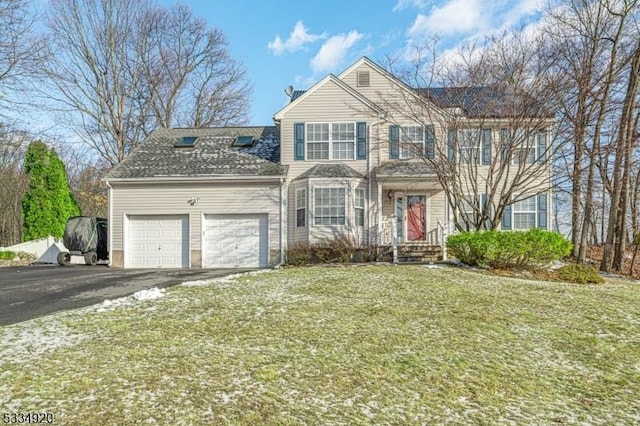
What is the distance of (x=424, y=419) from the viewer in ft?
11.7

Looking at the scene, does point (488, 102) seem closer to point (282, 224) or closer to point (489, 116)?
point (489, 116)

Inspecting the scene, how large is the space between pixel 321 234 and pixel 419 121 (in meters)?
5.43

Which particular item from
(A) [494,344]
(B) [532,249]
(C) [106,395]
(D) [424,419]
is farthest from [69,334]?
(B) [532,249]

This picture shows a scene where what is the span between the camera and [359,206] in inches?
618

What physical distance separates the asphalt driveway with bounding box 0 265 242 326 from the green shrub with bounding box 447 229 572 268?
27.3ft

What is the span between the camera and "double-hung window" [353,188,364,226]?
15562 millimetres

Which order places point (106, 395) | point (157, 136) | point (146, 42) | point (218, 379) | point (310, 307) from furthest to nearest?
point (146, 42), point (157, 136), point (310, 307), point (218, 379), point (106, 395)

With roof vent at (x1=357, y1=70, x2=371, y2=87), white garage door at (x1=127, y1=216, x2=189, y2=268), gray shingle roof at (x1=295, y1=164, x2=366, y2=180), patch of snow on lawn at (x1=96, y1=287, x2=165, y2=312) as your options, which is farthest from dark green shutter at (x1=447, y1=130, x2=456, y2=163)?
patch of snow on lawn at (x1=96, y1=287, x2=165, y2=312)

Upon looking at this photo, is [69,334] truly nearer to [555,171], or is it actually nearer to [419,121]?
[419,121]

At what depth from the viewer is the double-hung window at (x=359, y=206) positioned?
1556 cm

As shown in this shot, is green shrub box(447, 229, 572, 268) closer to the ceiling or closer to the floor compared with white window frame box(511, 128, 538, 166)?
closer to the floor

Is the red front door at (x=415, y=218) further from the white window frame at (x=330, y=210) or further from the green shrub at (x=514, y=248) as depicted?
the green shrub at (x=514, y=248)

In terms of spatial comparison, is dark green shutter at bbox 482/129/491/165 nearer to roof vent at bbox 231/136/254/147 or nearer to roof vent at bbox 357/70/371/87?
roof vent at bbox 357/70/371/87

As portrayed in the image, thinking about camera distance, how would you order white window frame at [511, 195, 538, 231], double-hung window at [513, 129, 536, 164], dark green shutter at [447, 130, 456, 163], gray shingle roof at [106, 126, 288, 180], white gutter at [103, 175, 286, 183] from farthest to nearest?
white window frame at [511, 195, 538, 231] → gray shingle roof at [106, 126, 288, 180] → white gutter at [103, 175, 286, 183] → dark green shutter at [447, 130, 456, 163] → double-hung window at [513, 129, 536, 164]
